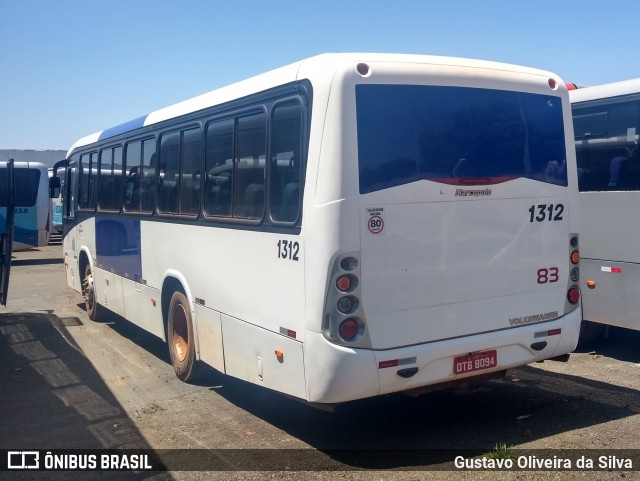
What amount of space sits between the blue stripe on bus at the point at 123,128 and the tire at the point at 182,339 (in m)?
2.64

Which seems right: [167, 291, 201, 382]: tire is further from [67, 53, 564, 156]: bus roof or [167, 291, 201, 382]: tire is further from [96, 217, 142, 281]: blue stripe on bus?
[67, 53, 564, 156]: bus roof

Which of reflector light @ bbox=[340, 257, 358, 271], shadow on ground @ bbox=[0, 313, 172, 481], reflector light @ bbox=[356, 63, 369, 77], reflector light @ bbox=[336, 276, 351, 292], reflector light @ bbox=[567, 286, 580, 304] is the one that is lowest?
shadow on ground @ bbox=[0, 313, 172, 481]

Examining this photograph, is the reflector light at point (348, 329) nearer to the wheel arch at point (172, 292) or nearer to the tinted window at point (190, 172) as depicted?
the wheel arch at point (172, 292)

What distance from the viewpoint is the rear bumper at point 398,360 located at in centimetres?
533

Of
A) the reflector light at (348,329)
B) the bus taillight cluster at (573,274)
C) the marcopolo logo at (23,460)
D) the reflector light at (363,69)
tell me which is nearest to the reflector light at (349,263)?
the reflector light at (348,329)

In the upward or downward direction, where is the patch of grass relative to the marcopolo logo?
upward

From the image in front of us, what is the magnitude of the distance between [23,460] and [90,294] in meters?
6.50

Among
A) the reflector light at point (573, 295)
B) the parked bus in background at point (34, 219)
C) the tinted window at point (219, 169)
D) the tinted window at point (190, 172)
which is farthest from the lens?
the parked bus in background at point (34, 219)

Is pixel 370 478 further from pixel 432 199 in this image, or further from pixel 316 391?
pixel 432 199

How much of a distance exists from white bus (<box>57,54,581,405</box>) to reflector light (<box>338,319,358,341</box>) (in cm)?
1

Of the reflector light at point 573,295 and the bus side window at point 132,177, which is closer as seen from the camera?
the reflector light at point 573,295

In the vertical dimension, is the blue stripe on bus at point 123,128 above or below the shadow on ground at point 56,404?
above

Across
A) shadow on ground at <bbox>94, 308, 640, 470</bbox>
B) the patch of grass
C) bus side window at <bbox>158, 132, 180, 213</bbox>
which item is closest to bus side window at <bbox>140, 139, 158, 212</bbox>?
bus side window at <bbox>158, 132, 180, 213</bbox>

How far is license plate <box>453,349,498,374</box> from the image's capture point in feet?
19.2
